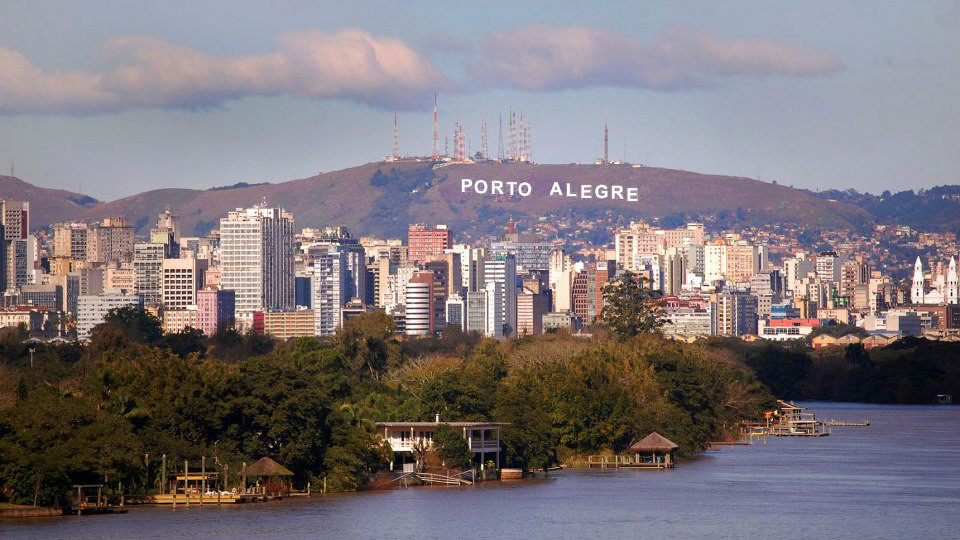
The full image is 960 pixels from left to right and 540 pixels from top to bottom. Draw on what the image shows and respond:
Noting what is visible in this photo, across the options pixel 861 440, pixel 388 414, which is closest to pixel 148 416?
pixel 388 414

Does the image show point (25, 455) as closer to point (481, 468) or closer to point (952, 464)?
point (481, 468)

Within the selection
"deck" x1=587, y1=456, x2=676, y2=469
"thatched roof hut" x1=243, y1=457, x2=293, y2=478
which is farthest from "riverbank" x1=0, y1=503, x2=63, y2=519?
"deck" x1=587, y1=456, x2=676, y2=469

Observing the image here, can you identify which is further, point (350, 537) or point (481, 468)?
point (481, 468)

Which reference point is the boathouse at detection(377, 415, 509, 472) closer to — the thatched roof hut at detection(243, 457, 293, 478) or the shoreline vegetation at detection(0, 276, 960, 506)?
the shoreline vegetation at detection(0, 276, 960, 506)

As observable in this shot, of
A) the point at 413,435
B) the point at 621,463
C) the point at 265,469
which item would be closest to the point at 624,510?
the point at 413,435

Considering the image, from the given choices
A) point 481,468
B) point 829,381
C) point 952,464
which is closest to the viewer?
point 481,468

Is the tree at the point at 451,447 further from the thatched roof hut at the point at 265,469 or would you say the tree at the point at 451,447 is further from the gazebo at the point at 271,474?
the thatched roof hut at the point at 265,469
